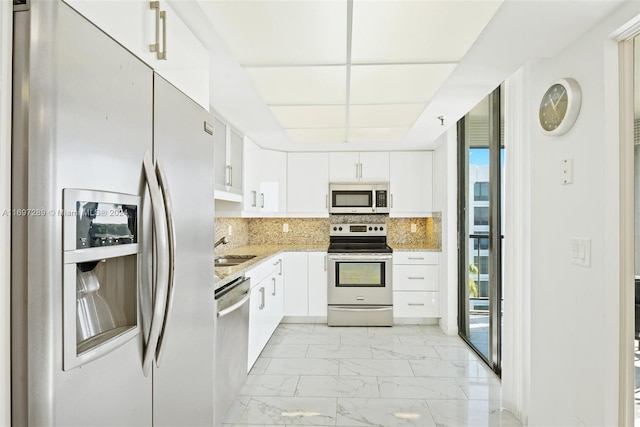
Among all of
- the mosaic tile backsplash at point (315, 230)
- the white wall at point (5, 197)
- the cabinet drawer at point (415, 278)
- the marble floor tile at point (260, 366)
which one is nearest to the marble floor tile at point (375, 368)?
the marble floor tile at point (260, 366)

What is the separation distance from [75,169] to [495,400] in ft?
9.28

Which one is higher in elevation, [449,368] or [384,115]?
[384,115]

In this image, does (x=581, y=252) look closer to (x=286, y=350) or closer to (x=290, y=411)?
(x=290, y=411)

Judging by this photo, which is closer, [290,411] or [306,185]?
[290,411]

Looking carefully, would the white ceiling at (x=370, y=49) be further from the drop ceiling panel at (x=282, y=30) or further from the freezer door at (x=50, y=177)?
the freezer door at (x=50, y=177)

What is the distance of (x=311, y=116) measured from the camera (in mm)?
3336

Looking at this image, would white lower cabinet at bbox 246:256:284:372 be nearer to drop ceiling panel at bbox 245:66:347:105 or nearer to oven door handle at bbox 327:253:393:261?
oven door handle at bbox 327:253:393:261

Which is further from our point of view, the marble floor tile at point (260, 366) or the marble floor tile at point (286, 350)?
the marble floor tile at point (286, 350)

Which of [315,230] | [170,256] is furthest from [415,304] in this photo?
[170,256]

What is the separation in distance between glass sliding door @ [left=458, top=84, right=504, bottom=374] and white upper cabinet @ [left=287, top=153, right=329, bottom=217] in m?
1.71

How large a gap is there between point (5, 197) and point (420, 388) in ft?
9.09

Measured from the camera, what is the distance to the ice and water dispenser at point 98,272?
2.91ft

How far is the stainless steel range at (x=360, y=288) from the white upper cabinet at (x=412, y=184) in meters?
0.66

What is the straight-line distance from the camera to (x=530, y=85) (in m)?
2.16
